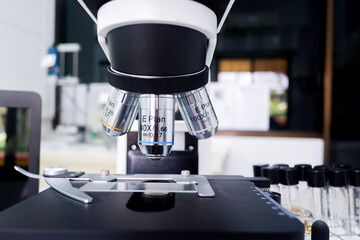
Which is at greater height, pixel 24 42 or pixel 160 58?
pixel 24 42

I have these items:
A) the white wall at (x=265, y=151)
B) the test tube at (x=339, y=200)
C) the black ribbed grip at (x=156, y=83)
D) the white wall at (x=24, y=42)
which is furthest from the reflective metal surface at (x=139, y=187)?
the white wall at (x=265, y=151)

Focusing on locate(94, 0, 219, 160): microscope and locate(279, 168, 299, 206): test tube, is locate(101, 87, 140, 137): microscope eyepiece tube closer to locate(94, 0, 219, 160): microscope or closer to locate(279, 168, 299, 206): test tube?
locate(94, 0, 219, 160): microscope

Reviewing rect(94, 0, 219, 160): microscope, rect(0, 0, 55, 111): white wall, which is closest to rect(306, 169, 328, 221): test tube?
rect(94, 0, 219, 160): microscope

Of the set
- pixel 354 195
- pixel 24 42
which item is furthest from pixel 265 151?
pixel 24 42

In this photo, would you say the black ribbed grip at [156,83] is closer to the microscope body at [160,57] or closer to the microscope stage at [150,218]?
the microscope body at [160,57]

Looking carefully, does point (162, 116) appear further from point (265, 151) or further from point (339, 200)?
point (265, 151)

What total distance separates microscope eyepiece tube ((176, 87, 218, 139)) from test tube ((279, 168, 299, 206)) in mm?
203

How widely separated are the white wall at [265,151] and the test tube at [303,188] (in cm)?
178

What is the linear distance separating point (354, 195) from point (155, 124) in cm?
44

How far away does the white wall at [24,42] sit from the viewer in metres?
1.84

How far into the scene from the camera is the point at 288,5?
2.65 metres

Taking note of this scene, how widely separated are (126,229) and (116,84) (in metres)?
0.18

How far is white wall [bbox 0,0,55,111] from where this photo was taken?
6.04ft

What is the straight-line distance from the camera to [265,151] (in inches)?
96.3
